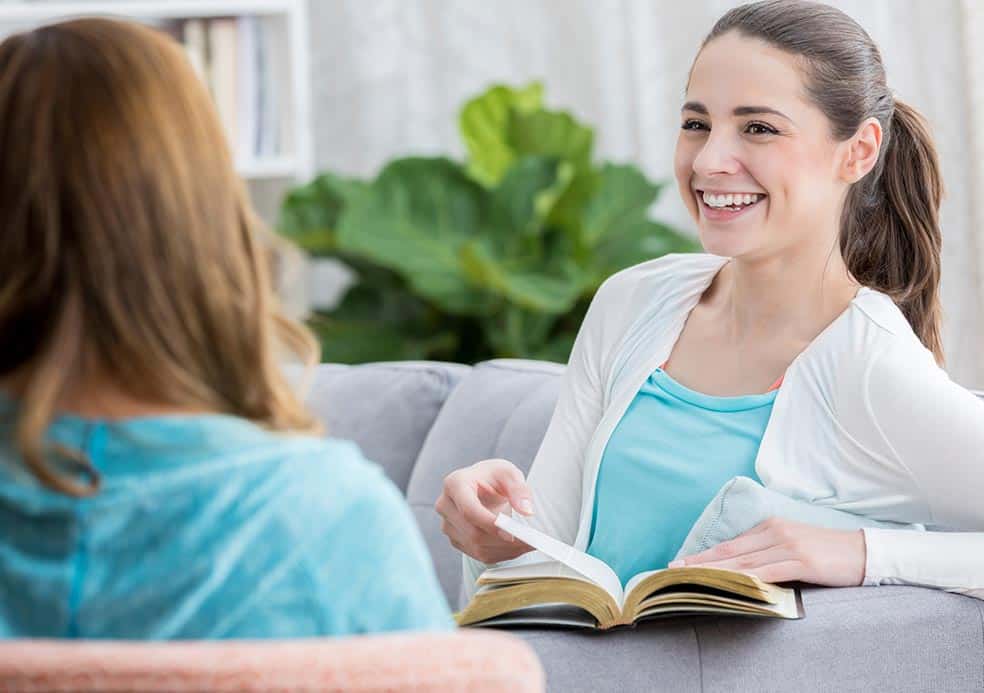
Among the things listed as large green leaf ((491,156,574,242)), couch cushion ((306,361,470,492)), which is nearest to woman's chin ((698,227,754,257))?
couch cushion ((306,361,470,492))

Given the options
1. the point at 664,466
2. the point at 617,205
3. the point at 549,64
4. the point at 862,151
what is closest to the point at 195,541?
the point at 664,466

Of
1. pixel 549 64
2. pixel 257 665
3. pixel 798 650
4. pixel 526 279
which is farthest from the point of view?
pixel 549 64

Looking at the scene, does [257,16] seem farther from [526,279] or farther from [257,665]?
[257,665]

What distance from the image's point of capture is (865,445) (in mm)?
1572

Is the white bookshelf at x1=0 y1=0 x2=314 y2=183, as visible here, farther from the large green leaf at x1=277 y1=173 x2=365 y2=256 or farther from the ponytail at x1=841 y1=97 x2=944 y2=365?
the ponytail at x1=841 y1=97 x2=944 y2=365

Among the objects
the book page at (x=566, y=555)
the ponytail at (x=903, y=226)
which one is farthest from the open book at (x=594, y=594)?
the ponytail at (x=903, y=226)

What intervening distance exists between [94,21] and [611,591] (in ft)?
2.69

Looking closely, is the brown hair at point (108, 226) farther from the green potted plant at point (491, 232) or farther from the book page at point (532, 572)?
the green potted plant at point (491, 232)

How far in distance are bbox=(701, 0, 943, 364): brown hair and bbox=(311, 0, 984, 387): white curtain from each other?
1.94 meters

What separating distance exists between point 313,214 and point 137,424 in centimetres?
308

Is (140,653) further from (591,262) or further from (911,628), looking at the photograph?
(591,262)

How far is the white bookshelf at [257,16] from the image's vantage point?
404cm

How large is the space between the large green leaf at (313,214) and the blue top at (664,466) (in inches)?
88.4

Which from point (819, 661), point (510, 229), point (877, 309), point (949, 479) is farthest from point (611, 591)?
point (510, 229)
